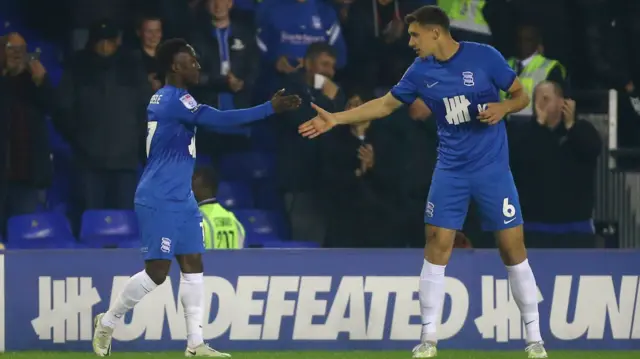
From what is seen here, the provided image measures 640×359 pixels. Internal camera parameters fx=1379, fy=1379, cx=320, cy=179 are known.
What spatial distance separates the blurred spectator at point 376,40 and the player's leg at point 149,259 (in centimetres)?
435

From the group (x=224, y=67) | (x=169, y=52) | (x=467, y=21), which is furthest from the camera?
(x=467, y=21)

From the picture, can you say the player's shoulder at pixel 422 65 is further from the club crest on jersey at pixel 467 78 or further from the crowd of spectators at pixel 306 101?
the crowd of spectators at pixel 306 101

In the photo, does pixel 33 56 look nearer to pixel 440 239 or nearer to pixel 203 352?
pixel 203 352

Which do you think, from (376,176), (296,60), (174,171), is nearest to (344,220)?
(376,176)

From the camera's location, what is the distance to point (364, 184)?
470 inches

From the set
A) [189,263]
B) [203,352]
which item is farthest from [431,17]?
[203,352]

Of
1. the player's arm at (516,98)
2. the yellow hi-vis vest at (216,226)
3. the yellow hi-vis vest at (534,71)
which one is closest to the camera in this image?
the player's arm at (516,98)

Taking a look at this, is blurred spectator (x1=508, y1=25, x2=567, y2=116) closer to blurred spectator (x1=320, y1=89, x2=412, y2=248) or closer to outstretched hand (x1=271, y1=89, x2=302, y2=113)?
blurred spectator (x1=320, y1=89, x2=412, y2=248)

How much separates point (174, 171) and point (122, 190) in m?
3.47

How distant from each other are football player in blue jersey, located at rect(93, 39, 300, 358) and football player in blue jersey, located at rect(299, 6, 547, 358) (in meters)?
0.81

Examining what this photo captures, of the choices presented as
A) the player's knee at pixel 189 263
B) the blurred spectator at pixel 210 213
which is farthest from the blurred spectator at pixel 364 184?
the player's knee at pixel 189 263

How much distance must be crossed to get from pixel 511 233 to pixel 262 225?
13.7 feet

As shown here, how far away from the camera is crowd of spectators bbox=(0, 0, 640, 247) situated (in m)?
11.8

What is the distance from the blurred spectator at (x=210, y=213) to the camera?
10625 millimetres
